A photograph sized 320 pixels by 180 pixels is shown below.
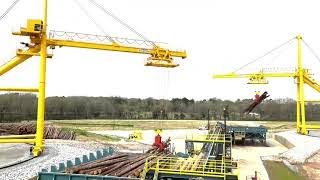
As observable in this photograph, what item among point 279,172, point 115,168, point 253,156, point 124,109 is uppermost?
point 124,109

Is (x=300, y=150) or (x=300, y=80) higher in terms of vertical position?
(x=300, y=80)

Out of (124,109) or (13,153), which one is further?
(124,109)

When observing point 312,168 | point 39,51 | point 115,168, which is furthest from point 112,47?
point 312,168

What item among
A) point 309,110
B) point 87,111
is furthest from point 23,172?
point 309,110

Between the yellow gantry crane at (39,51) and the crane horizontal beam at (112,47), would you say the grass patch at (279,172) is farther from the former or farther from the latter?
the yellow gantry crane at (39,51)

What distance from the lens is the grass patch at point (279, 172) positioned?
64.1 ft

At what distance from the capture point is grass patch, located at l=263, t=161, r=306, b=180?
19.5 meters

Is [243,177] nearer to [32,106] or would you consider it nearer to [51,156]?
[51,156]

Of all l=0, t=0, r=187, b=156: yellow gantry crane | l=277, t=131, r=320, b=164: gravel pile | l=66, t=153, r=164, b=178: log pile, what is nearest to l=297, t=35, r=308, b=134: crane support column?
l=277, t=131, r=320, b=164: gravel pile

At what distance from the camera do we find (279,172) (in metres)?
20.9

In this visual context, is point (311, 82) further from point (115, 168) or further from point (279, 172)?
point (115, 168)

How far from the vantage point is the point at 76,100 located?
87312 mm

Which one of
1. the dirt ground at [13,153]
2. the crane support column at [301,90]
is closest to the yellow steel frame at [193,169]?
the dirt ground at [13,153]

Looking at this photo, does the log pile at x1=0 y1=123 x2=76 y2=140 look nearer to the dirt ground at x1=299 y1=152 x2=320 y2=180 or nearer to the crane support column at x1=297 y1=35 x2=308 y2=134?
the dirt ground at x1=299 y1=152 x2=320 y2=180
